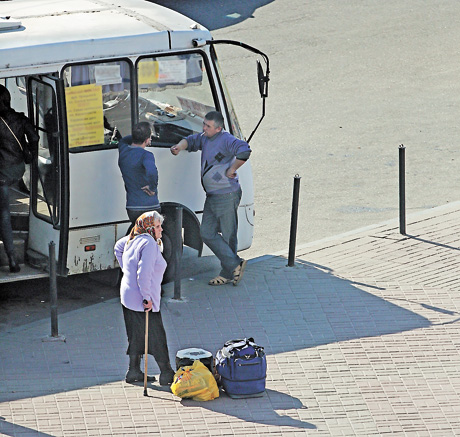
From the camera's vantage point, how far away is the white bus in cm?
964

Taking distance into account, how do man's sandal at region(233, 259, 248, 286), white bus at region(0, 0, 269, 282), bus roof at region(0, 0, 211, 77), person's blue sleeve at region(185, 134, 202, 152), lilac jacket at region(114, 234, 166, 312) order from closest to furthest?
lilac jacket at region(114, 234, 166, 312) < bus roof at region(0, 0, 211, 77) < white bus at region(0, 0, 269, 282) < person's blue sleeve at region(185, 134, 202, 152) < man's sandal at region(233, 259, 248, 286)

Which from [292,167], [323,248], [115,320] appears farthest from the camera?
[292,167]

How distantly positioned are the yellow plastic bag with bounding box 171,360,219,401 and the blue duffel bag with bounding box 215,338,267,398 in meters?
0.12

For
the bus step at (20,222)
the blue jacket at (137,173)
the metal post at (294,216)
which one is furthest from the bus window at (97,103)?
the metal post at (294,216)

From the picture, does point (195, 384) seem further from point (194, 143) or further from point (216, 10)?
point (216, 10)

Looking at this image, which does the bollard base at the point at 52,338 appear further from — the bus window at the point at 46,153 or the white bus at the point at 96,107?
the bus window at the point at 46,153

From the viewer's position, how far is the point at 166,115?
410 inches

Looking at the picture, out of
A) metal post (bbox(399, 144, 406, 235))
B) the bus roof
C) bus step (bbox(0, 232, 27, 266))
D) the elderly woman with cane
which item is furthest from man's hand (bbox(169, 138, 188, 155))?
metal post (bbox(399, 144, 406, 235))

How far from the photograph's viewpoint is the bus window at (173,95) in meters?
10.1

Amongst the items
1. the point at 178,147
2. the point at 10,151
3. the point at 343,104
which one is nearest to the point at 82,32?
the point at 10,151

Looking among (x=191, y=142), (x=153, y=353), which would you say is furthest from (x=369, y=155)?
(x=153, y=353)

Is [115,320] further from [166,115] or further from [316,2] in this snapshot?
[316,2]

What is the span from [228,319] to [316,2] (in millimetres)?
16415

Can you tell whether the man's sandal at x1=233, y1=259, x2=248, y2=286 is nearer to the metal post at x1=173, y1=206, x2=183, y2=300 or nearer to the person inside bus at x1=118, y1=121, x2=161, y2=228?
the metal post at x1=173, y1=206, x2=183, y2=300
